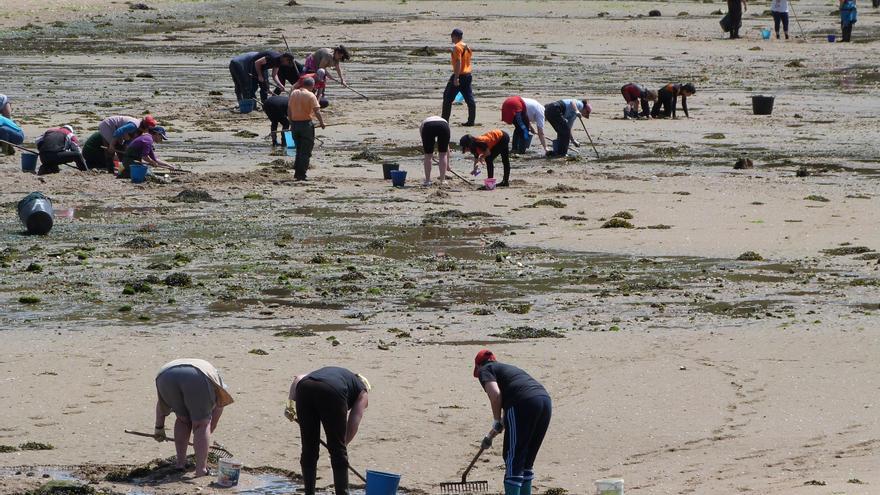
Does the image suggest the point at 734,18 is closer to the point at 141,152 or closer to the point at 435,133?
the point at 435,133

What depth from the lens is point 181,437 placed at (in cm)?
984

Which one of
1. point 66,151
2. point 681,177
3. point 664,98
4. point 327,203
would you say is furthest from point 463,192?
point 664,98

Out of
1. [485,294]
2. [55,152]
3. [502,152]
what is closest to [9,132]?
[55,152]

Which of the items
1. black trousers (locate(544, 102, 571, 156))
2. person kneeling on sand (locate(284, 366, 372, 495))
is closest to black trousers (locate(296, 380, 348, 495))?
person kneeling on sand (locate(284, 366, 372, 495))

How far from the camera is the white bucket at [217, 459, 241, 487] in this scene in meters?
9.56

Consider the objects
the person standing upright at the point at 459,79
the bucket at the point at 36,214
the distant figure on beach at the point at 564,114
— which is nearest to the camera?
the bucket at the point at 36,214

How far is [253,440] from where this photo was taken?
10.6 m

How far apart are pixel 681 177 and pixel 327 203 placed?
5.49 metres

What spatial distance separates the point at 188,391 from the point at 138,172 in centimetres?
1206

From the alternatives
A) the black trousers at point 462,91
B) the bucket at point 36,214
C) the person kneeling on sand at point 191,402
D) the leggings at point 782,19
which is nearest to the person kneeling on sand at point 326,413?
the person kneeling on sand at point 191,402

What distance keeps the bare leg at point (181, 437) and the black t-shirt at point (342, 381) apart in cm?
103

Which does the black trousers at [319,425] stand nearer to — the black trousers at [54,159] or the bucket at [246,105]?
the black trousers at [54,159]

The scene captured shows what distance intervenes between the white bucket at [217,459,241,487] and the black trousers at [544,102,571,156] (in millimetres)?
14803

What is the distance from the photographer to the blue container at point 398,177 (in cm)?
2120
